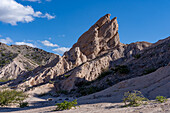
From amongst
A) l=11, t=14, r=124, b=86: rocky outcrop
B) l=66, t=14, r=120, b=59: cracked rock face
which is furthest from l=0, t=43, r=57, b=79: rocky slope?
l=66, t=14, r=120, b=59: cracked rock face

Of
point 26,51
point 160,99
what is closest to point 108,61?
point 160,99

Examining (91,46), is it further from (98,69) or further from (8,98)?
(8,98)

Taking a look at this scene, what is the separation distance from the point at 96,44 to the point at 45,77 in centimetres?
1314

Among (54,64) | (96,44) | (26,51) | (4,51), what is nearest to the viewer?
(54,64)

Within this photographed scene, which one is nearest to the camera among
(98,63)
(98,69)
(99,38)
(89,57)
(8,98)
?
(8,98)

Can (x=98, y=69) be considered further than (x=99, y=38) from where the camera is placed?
No

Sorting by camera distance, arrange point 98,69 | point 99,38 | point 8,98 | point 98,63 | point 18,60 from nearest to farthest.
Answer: point 8,98 < point 98,69 < point 98,63 < point 99,38 < point 18,60

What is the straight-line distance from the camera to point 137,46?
104 feet

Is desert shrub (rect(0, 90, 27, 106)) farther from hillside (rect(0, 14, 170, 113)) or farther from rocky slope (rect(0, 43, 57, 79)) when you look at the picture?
rocky slope (rect(0, 43, 57, 79))

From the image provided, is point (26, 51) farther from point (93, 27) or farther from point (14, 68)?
point (93, 27)

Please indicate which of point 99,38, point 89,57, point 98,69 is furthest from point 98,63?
point 99,38

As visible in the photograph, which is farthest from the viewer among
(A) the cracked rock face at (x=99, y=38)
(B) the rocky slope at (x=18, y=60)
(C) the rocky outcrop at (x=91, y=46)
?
(B) the rocky slope at (x=18, y=60)

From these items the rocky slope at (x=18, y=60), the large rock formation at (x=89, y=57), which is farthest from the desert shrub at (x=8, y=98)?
the rocky slope at (x=18, y=60)

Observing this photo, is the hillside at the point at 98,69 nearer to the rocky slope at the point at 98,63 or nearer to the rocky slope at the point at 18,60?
the rocky slope at the point at 98,63
